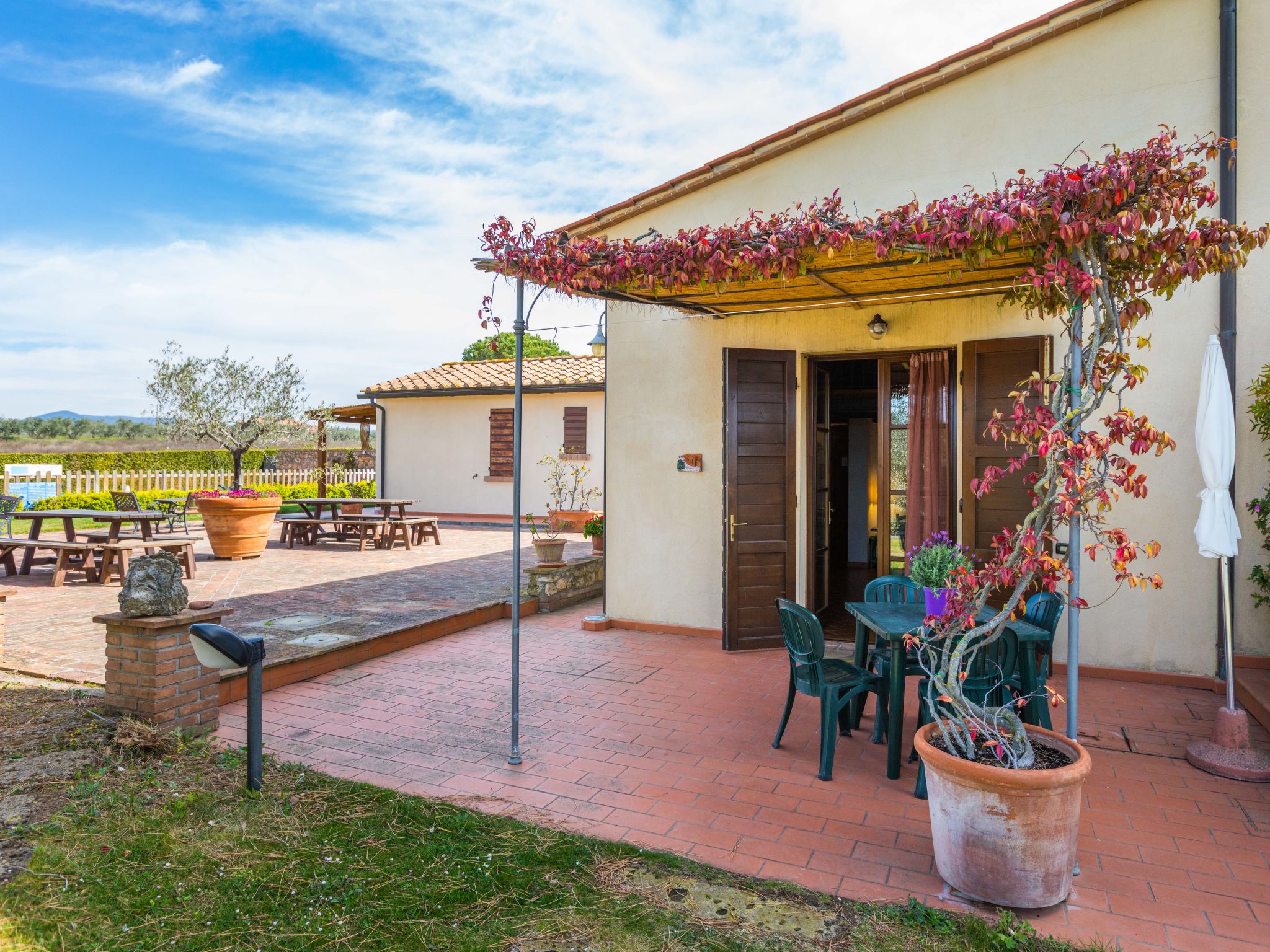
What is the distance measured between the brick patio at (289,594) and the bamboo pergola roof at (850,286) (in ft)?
11.2

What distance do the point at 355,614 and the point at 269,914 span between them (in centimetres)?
431

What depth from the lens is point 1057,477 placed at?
2.57 m

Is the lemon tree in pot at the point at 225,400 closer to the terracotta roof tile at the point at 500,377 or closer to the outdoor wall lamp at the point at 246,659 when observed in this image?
the terracotta roof tile at the point at 500,377

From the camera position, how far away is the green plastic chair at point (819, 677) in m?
3.53

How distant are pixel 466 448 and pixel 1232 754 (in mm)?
14624

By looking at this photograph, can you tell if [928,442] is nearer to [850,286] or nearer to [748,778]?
[850,286]

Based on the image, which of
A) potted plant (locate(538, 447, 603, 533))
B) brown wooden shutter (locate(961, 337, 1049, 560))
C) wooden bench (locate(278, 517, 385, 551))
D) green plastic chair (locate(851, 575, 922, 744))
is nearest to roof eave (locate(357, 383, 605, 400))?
potted plant (locate(538, 447, 603, 533))

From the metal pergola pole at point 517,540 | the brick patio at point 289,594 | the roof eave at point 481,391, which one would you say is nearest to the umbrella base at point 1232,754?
the metal pergola pole at point 517,540

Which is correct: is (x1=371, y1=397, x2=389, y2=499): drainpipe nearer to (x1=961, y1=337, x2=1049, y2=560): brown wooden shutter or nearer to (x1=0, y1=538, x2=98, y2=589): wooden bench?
(x1=0, y1=538, x2=98, y2=589): wooden bench

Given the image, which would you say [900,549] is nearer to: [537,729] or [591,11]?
[537,729]

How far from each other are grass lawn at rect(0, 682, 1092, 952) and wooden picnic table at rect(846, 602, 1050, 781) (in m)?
1.17

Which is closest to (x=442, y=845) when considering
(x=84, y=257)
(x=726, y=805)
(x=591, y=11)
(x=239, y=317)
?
(x=726, y=805)

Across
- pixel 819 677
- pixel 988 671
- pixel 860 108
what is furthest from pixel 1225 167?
pixel 819 677

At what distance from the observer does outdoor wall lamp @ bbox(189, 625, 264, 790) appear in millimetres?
3066
